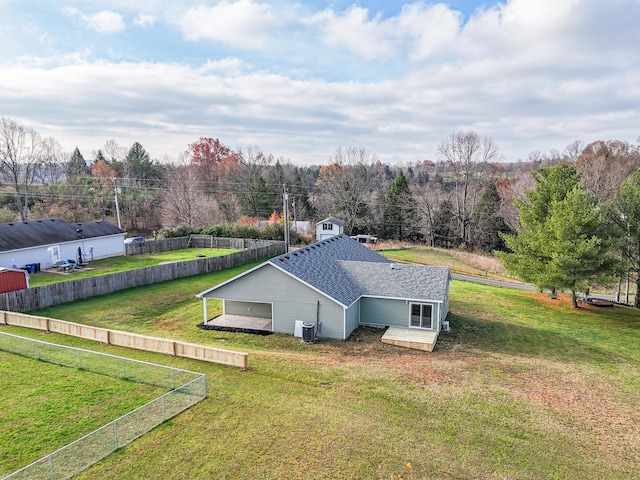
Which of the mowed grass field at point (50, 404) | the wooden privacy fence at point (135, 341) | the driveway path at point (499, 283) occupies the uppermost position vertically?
the wooden privacy fence at point (135, 341)

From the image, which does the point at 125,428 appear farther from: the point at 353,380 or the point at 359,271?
the point at 359,271

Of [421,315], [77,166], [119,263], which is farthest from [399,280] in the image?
[77,166]

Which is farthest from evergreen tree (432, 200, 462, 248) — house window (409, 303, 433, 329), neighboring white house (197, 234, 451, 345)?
house window (409, 303, 433, 329)

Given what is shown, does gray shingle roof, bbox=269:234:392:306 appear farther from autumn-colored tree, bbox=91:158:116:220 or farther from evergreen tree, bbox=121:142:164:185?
evergreen tree, bbox=121:142:164:185

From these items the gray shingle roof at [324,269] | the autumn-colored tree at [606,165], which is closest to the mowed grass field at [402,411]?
the gray shingle roof at [324,269]

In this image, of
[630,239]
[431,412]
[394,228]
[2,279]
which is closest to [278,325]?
A: [431,412]

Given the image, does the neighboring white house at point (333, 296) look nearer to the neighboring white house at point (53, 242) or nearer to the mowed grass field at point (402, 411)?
the mowed grass field at point (402, 411)

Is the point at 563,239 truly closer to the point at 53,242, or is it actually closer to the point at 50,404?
the point at 50,404
